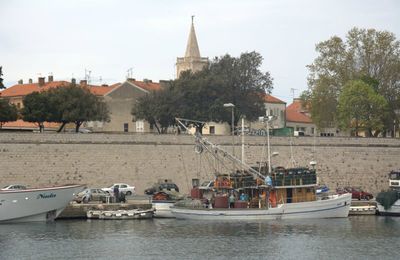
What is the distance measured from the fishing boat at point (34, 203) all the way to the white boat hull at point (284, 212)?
6882mm

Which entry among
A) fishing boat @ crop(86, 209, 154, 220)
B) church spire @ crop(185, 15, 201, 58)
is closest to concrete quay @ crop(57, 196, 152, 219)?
fishing boat @ crop(86, 209, 154, 220)

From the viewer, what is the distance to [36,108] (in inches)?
3081

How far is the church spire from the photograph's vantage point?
121m

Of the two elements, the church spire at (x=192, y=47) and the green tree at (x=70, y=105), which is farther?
the church spire at (x=192, y=47)

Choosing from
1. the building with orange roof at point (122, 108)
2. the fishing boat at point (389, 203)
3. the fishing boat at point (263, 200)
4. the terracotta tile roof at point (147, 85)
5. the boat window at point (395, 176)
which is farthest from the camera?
the terracotta tile roof at point (147, 85)

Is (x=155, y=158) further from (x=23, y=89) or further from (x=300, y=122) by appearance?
(x=300, y=122)

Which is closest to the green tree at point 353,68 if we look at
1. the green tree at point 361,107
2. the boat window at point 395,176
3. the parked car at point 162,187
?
the green tree at point 361,107

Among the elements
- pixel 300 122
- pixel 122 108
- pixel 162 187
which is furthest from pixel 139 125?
pixel 162 187

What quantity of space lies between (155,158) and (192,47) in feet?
175

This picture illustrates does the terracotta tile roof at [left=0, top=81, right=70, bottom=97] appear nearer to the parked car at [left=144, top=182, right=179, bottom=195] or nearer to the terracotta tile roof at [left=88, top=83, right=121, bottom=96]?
the terracotta tile roof at [left=88, top=83, right=121, bottom=96]

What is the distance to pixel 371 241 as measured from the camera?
158 feet

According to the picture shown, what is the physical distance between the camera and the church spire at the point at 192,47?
121 metres

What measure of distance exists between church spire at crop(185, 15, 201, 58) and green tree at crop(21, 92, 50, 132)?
44.6m

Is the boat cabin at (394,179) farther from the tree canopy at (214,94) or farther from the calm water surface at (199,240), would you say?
the tree canopy at (214,94)
